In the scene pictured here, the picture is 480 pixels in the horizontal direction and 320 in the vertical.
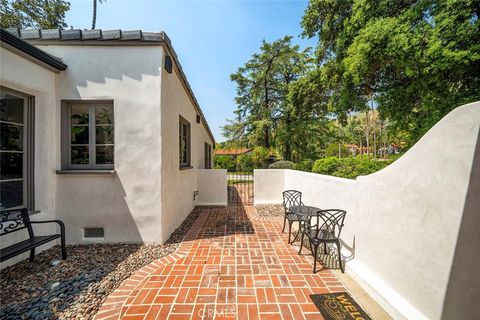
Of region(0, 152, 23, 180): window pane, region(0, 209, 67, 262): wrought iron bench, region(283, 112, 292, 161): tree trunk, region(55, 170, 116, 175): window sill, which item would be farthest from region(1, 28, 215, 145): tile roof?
region(283, 112, 292, 161): tree trunk

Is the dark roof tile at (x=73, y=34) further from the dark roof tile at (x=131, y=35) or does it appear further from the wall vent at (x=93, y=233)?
the wall vent at (x=93, y=233)

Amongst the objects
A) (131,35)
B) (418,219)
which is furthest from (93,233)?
(418,219)

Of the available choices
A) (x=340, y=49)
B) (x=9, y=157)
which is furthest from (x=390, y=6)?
(x=9, y=157)

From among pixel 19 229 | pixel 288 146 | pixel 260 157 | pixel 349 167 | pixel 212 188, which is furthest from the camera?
pixel 288 146

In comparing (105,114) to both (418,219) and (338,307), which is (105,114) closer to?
(338,307)

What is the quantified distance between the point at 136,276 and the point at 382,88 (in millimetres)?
10955

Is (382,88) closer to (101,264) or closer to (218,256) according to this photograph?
(218,256)

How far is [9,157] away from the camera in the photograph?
354 centimetres

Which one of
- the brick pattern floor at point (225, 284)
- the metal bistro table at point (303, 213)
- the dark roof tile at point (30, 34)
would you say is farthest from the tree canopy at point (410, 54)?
the dark roof tile at point (30, 34)

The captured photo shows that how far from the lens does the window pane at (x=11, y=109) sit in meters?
3.43

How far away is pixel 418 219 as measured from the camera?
217cm

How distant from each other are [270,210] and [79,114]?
6.10 meters

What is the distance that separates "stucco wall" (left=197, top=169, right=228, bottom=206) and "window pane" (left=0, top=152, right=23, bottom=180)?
5.12 meters

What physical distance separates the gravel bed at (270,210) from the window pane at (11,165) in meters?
5.85
